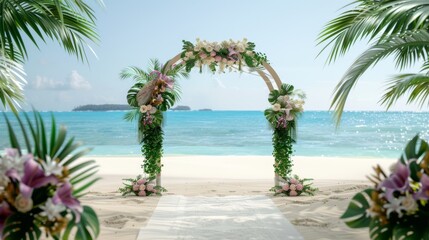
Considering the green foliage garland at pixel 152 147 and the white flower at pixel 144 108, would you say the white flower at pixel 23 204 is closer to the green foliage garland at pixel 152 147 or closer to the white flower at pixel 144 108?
the white flower at pixel 144 108

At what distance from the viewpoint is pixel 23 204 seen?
1.97m

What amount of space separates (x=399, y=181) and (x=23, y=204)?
155cm

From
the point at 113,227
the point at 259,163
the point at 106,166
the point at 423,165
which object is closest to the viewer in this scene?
the point at 423,165

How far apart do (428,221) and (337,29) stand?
4229 millimetres

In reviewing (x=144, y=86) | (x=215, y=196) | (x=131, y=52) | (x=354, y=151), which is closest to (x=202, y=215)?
(x=215, y=196)

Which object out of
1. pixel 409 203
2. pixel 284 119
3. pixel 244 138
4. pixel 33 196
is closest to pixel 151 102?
pixel 284 119

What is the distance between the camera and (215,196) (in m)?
7.38

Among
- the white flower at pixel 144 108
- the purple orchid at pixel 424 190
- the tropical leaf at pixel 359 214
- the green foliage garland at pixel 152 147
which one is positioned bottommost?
the green foliage garland at pixel 152 147

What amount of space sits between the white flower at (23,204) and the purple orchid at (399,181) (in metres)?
1.45

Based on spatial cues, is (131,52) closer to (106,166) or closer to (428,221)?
(106,166)

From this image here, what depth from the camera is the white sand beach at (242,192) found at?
16.2 ft

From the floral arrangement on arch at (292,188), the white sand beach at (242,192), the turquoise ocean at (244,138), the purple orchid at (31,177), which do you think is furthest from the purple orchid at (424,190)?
the turquoise ocean at (244,138)

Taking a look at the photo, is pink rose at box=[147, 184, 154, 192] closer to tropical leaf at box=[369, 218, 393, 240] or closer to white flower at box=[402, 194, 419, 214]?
tropical leaf at box=[369, 218, 393, 240]

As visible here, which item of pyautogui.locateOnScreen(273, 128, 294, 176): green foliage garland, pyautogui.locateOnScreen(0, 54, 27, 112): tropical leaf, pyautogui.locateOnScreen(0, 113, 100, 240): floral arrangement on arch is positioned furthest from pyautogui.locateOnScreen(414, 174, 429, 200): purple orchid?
pyautogui.locateOnScreen(273, 128, 294, 176): green foliage garland
